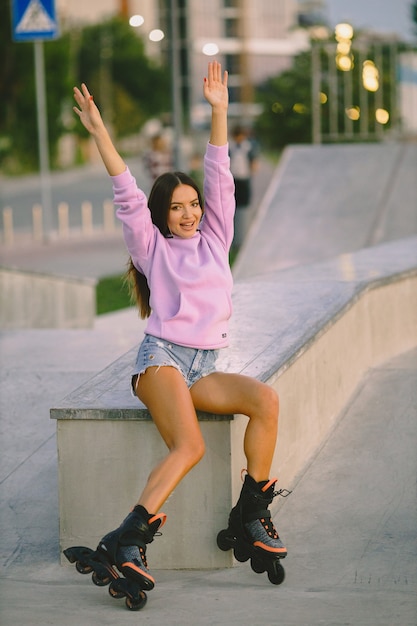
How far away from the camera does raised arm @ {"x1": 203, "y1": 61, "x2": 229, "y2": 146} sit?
4.79m

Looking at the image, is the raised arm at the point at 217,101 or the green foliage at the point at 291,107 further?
the green foliage at the point at 291,107

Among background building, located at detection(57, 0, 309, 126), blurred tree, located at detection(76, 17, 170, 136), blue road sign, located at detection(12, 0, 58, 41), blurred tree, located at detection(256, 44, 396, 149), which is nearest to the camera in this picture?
blurred tree, located at detection(256, 44, 396, 149)

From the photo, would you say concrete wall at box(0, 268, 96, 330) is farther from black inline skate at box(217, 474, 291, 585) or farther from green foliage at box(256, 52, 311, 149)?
Answer: green foliage at box(256, 52, 311, 149)

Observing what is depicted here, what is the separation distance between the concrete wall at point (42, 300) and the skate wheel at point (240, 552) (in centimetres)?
706

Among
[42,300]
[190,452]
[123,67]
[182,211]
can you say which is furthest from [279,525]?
[123,67]

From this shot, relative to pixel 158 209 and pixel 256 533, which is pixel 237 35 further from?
pixel 256 533

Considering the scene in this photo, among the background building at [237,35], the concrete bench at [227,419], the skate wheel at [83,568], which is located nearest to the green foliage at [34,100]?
the background building at [237,35]

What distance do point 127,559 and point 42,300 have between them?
7775mm

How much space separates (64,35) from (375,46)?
4243 cm

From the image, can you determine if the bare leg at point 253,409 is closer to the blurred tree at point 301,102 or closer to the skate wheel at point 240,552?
the skate wheel at point 240,552

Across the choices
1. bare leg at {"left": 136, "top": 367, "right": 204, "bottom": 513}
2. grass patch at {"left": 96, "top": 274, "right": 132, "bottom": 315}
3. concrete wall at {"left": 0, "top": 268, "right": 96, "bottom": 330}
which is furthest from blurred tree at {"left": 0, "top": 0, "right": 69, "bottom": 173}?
bare leg at {"left": 136, "top": 367, "right": 204, "bottom": 513}

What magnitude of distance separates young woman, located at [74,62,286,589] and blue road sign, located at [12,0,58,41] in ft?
49.9

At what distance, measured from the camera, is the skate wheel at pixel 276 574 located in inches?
172

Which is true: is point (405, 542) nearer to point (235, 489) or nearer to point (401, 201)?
point (235, 489)
